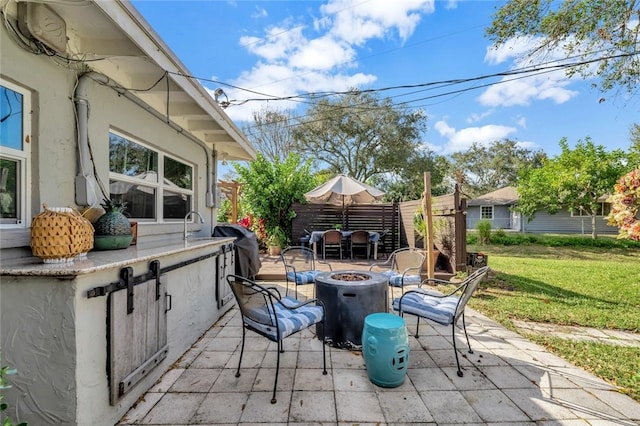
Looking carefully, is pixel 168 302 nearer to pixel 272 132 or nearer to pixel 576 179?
pixel 272 132

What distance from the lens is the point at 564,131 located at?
16.6 metres

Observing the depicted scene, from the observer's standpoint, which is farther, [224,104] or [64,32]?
[224,104]

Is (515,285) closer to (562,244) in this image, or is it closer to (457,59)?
(457,59)

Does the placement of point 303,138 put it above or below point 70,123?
above

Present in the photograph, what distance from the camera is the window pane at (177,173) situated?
435cm

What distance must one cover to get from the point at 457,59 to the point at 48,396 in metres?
8.87

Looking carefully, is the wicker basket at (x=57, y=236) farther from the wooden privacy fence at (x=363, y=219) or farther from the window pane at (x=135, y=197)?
the wooden privacy fence at (x=363, y=219)

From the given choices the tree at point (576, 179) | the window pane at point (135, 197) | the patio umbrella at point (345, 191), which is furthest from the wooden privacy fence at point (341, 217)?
the tree at point (576, 179)

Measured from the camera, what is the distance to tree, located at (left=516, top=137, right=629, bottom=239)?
49.5 ft

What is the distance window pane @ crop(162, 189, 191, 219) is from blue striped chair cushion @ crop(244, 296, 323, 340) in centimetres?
254

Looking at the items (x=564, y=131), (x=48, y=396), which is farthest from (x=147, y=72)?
(x=564, y=131)

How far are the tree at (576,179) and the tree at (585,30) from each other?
12299 millimetres

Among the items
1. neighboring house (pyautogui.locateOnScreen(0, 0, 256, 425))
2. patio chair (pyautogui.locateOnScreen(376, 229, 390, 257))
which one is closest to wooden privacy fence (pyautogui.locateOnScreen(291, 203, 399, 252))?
patio chair (pyautogui.locateOnScreen(376, 229, 390, 257))

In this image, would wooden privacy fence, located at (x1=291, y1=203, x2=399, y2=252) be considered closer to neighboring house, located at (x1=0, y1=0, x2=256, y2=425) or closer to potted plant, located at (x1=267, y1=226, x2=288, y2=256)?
potted plant, located at (x1=267, y1=226, x2=288, y2=256)
